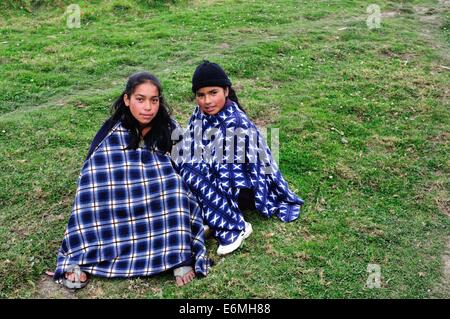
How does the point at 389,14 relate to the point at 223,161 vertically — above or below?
above

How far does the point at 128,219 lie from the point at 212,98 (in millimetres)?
1495

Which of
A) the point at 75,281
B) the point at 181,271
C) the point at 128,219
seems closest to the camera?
the point at 75,281

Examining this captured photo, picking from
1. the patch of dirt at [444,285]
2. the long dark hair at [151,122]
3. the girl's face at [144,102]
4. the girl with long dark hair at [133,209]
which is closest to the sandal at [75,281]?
the girl with long dark hair at [133,209]

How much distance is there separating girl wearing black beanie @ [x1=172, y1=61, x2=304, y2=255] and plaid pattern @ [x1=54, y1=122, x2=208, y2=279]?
26 centimetres

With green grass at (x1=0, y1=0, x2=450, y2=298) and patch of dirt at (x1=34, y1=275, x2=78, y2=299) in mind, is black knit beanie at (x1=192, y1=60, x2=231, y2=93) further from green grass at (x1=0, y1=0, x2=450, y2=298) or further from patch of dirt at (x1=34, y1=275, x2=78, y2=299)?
patch of dirt at (x1=34, y1=275, x2=78, y2=299)

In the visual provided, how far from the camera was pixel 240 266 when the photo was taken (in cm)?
497

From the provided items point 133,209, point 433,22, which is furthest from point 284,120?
point 433,22

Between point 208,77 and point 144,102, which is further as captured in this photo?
point 208,77

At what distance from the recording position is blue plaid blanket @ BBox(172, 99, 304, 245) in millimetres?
5230

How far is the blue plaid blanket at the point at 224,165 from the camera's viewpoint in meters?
5.23

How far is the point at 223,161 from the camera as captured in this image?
5.32 m

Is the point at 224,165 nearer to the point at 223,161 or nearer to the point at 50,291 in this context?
the point at 223,161

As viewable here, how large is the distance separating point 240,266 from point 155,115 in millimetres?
1742

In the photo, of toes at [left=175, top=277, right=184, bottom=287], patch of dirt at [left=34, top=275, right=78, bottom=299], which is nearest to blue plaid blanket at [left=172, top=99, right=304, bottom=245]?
toes at [left=175, top=277, right=184, bottom=287]
